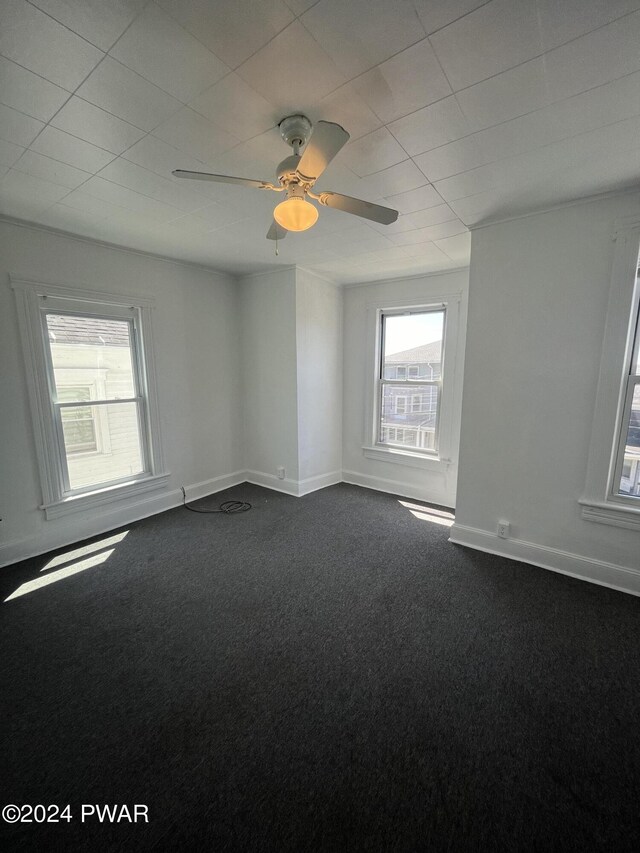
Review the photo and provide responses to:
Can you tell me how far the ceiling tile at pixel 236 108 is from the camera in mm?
1340

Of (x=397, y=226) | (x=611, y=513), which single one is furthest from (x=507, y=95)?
(x=611, y=513)

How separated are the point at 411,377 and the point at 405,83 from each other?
2970mm

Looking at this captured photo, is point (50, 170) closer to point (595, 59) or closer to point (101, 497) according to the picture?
point (101, 497)

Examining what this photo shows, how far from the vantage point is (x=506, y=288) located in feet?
8.38

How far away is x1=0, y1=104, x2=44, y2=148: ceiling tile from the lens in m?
1.49

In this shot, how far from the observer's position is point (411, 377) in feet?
13.4

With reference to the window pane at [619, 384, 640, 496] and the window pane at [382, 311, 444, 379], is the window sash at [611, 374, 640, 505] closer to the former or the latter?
the window pane at [619, 384, 640, 496]

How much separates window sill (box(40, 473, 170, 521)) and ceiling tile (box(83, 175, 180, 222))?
2351 mm

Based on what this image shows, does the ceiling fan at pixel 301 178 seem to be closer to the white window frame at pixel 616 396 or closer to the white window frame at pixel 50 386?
the white window frame at pixel 616 396

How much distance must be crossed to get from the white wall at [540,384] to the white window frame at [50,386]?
119 inches

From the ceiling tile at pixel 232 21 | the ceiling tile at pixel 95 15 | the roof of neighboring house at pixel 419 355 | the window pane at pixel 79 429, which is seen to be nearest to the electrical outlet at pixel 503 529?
the roof of neighboring house at pixel 419 355

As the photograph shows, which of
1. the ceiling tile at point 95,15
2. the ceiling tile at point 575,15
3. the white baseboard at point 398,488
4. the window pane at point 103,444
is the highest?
the ceiling tile at point 95,15

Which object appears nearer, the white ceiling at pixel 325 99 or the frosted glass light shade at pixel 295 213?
the white ceiling at pixel 325 99

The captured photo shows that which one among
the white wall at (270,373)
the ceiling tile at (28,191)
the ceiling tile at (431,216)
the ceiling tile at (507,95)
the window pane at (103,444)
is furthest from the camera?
the white wall at (270,373)
